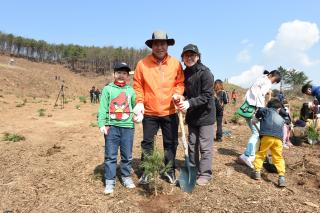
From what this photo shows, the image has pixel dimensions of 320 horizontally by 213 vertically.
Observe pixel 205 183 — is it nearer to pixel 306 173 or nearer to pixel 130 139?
pixel 130 139

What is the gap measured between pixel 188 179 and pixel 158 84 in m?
1.52

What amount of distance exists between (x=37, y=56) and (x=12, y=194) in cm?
9672

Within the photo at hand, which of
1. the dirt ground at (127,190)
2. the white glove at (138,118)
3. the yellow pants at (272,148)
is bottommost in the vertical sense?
the dirt ground at (127,190)

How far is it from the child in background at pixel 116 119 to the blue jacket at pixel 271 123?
2272 millimetres

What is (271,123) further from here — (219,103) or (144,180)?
(219,103)

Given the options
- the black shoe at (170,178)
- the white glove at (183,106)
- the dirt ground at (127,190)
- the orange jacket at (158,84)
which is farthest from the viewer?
the black shoe at (170,178)

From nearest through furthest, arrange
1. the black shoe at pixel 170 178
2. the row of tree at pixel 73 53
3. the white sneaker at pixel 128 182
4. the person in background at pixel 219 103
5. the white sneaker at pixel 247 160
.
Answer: the white sneaker at pixel 128 182 < the black shoe at pixel 170 178 < the white sneaker at pixel 247 160 < the person in background at pixel 219 103 < the row of tree at pixel 73 53

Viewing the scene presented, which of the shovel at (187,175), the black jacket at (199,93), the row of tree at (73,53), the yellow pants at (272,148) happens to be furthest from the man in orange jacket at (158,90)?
the row of tree at (73,53)

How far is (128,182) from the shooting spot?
205 inches

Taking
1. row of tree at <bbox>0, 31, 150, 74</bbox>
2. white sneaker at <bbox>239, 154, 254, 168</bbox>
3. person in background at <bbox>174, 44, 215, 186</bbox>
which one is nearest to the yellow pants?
white sneaker at <bbox>239, 154, 254, 168</bbox>

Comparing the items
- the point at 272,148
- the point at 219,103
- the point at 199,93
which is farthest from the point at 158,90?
the point at 219,103

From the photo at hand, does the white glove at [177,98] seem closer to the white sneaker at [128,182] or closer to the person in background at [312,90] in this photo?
the white sneaker at [128,182]

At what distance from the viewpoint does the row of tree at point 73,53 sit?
89.5 metres

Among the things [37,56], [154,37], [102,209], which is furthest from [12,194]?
[37,56]
